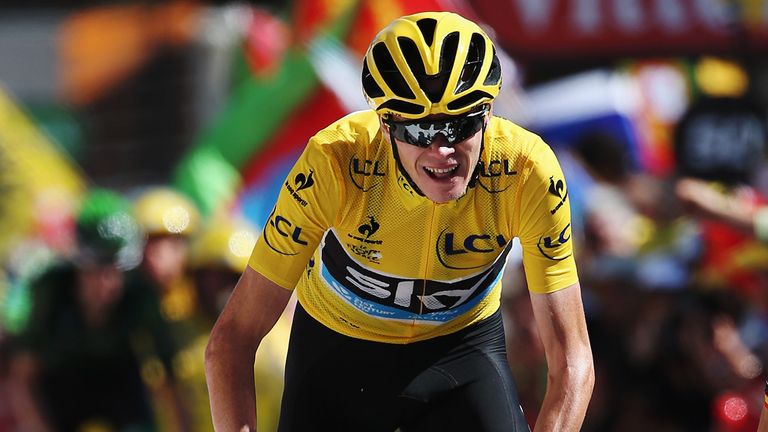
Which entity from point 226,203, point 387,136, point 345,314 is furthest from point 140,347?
point 387,136

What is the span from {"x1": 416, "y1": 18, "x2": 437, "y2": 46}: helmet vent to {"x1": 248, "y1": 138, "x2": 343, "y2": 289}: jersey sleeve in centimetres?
48

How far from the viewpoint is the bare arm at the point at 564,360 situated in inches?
171

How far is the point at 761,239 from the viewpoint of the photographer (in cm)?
716

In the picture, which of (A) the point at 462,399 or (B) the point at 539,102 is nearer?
(A) the point at 462,399

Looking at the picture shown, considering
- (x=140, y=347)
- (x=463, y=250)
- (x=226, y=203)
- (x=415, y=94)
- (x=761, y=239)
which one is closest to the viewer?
(x=415, y=94)

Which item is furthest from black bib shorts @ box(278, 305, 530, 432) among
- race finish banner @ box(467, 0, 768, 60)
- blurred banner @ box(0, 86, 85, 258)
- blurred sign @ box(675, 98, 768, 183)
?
blurred banner @ box(0, 86, 85, 258)

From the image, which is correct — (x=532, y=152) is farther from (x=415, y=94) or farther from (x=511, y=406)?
(x=511, y=406)

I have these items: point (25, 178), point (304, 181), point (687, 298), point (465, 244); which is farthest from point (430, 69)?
point (25, 178)

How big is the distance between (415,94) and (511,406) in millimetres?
1100

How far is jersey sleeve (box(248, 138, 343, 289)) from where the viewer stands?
4.36 m

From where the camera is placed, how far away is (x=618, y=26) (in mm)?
9961

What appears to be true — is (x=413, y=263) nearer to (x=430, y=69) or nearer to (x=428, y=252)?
(x=428, y=252)

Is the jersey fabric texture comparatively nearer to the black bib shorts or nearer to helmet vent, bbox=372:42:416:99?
the black bib shorts

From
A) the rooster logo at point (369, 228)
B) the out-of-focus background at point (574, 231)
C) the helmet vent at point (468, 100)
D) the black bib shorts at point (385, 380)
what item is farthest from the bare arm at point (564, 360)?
the out-of-focus background at point (574, 231)
